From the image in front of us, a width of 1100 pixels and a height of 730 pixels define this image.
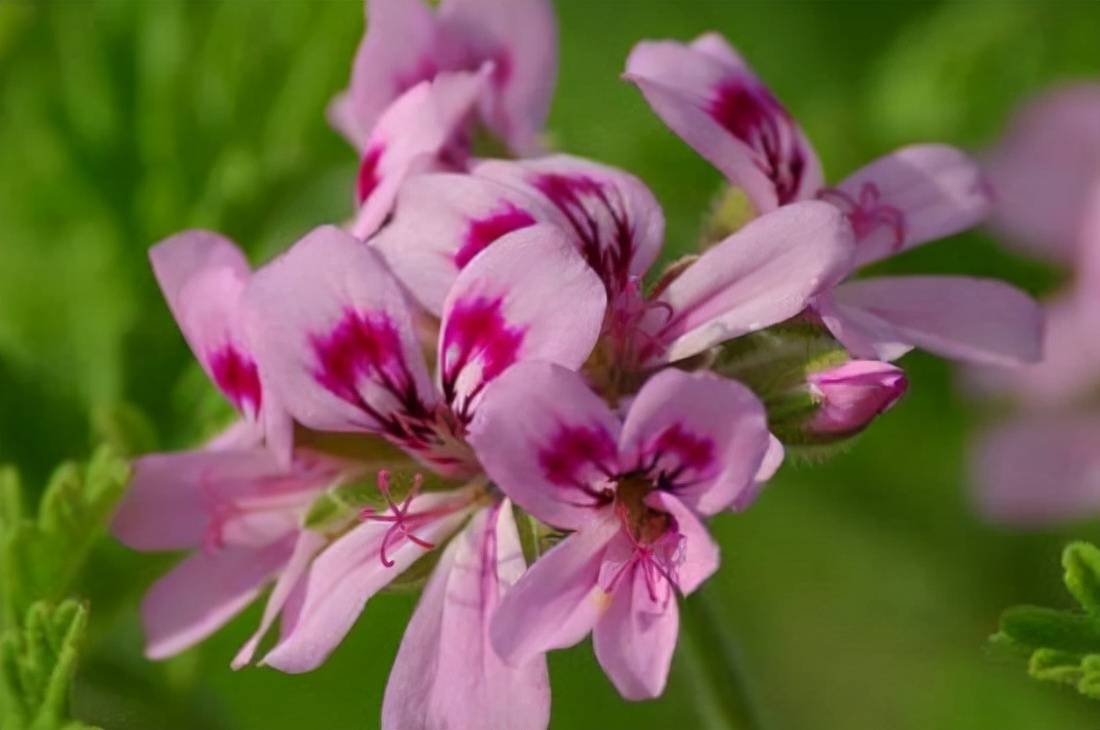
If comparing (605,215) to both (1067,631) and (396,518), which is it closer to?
(396,518)

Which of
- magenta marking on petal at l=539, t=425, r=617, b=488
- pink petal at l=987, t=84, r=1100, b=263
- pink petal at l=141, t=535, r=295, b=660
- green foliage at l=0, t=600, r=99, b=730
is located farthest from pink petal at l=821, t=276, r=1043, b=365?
pink petal at l=987, t=84, r=1100, b=263

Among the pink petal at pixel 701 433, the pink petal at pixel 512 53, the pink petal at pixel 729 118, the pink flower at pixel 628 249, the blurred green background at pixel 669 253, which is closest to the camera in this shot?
the pink petal at pixel 701 433

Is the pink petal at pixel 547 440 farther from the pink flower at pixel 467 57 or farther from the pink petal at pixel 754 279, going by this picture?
the pink flower at pixel 467 57

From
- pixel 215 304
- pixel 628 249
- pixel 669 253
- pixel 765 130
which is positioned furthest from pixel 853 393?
pixel 669 253

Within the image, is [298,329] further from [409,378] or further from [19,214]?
[19,214]

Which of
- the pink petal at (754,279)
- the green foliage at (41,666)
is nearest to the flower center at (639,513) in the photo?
the pink petal at (754,279)

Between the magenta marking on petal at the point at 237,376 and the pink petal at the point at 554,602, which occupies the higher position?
the magenta marking on petal at the point at 237,376

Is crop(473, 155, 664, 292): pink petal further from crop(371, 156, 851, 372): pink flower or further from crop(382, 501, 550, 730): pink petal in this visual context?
crop(382, 501, 550, 730): pink petal

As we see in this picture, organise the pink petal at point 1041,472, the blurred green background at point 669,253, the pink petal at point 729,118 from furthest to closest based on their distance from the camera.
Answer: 1. the pink petal at point 1041,472
2. the blurred green background at point 669,253
3. the pink petal at point 729,118
